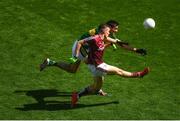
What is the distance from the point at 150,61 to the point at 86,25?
11.1ft

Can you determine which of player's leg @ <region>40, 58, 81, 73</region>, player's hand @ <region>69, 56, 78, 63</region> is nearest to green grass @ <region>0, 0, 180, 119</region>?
player's leg @ <region>40, 58, 81, 73</region>

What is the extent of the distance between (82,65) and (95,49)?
8.88ft

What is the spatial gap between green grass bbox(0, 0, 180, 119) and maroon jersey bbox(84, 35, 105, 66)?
1189 millimetres

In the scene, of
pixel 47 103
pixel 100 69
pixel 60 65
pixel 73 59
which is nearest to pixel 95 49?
pixel 100 69

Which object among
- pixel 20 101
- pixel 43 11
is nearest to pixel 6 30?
pixel 43 11

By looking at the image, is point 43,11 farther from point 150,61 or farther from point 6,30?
point 150,61

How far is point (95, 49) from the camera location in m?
13.3

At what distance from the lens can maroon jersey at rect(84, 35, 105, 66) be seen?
523 inches

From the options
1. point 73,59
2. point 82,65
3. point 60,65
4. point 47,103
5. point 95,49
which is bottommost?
point 47,103

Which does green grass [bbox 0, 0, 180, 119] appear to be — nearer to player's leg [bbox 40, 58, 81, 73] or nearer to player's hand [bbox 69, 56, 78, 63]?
player's leg [bbox 40, 58, 81, 73]

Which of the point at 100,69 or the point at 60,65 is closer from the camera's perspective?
the point at 100,69

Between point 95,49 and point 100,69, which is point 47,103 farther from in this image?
A: point 95,49

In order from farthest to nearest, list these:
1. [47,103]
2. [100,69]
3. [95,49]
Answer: [47,103] < [95,49] < [100,69]

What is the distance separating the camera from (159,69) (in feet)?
51.3
